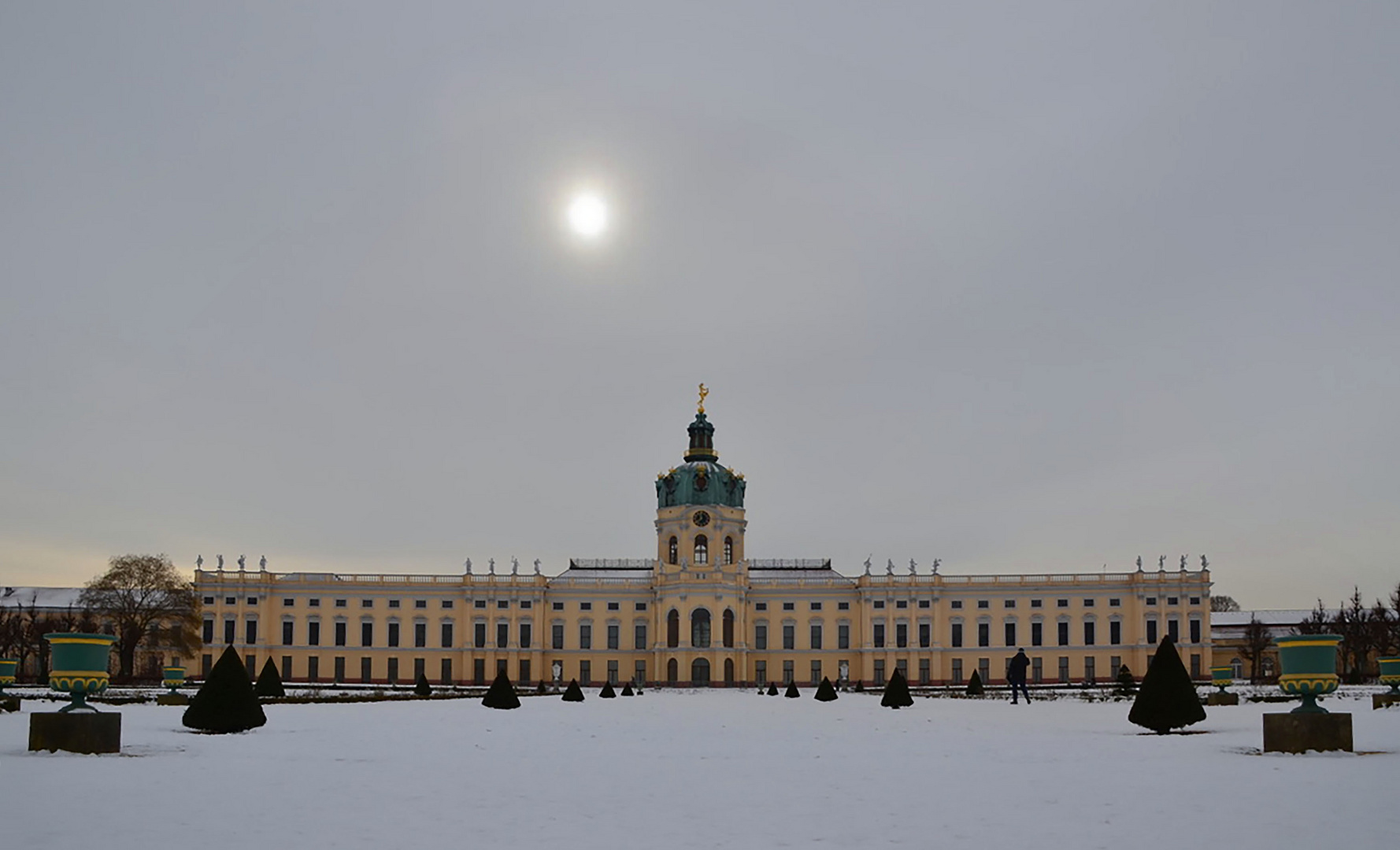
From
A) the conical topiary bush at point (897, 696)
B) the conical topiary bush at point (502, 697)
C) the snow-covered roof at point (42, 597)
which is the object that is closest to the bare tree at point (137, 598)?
the snow-covered roof at point (42, 597)

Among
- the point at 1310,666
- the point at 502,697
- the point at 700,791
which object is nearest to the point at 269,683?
the point at 502,697

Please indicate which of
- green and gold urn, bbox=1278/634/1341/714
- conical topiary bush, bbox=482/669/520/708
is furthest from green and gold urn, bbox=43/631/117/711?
conical topiary bush, bbox=482/669/520/708

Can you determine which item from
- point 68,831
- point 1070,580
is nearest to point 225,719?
point 68,831

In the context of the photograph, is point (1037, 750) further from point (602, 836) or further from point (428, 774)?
point (602, 836)

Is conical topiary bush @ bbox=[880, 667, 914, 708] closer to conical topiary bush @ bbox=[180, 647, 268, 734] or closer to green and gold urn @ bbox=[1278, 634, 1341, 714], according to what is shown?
conical topiary bush @ bbox=[180, 647, 268, 734]

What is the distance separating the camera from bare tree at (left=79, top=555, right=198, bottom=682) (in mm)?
81875

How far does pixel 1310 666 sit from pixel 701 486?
7965cm

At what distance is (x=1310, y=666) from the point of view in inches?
751

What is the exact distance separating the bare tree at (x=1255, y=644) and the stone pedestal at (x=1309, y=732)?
296 feet

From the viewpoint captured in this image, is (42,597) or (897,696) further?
(42,597)

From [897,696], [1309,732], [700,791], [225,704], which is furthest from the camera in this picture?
[897,696]

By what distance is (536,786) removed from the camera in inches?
625

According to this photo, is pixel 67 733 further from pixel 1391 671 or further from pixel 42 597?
pixel 42 597

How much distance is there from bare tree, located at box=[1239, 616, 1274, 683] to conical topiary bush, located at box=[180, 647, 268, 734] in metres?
91.6
